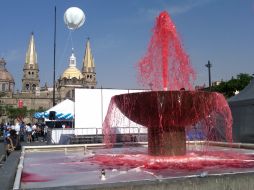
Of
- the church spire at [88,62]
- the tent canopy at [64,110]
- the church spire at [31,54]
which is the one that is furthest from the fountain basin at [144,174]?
the church spire at [31,54]

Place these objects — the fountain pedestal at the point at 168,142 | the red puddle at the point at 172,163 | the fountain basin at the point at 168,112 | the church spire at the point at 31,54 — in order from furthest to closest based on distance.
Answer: the church spire at the point at 31,54, the fountain pedestal at the point at 168,142, the fountain basin at the point at 168,112, the red puddle at the point at 172,163

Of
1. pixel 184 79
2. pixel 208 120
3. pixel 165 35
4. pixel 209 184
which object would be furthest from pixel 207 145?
pixel 209 184

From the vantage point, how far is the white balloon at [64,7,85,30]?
20828 millimetres

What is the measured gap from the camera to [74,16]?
2078 centimetres

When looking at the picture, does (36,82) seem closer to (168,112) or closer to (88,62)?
(88,62)

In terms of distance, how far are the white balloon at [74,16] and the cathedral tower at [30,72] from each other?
114355mm

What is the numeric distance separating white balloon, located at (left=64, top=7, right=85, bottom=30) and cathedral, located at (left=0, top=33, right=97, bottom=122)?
105734 millimetres

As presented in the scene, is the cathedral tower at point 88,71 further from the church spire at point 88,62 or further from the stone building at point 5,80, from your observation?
the stone building at point 5,80

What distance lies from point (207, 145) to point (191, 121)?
4855mm

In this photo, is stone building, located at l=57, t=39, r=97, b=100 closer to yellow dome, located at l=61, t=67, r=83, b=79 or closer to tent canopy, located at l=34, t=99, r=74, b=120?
yellow dome, located at l=61, t=67, r=83, b=79

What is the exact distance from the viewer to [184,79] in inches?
375

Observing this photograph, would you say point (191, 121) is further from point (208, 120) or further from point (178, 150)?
point (208, 120)

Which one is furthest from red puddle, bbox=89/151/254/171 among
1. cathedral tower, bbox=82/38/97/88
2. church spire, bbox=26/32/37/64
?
cathedral tower, bbox=82/38/97/88

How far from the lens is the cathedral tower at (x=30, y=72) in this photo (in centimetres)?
13850
